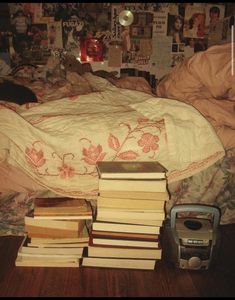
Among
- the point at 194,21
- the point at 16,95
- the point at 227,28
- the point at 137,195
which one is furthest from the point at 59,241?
the point at 194,21

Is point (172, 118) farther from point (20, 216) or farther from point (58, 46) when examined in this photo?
point (58, 46)

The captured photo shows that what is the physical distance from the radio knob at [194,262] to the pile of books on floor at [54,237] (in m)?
0.37

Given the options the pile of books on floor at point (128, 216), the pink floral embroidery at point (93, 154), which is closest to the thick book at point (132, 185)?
the pile of books on floor at point (128, 216)

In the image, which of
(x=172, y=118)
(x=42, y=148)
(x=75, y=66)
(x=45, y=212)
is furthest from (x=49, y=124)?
(x=75, y=66)

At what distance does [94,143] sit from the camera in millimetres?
1010

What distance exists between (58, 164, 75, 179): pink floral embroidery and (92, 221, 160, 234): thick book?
0.19 m

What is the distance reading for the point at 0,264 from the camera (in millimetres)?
1027

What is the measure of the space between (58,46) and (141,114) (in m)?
1.85

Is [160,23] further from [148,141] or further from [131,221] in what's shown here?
[131,221]

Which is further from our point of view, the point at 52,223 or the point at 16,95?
the point at 16,95

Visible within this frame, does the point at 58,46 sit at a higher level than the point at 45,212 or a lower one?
higher

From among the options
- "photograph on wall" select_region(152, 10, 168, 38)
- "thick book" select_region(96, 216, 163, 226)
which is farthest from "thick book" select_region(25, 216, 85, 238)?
"photograph on wall" select_region(152, 10, 168, 38)

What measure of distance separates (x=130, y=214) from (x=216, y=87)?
57 centimetres

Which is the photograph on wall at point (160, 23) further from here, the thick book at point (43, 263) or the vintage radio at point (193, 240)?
the thick book at point (43, 263)
